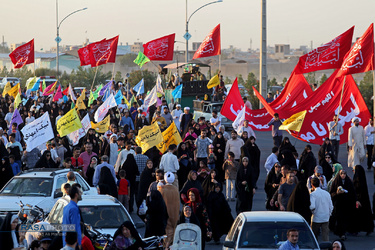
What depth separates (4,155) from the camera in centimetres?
1816

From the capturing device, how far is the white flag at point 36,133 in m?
18.5

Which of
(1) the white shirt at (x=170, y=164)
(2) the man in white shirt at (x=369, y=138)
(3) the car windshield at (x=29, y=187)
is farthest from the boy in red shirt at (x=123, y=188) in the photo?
(2) the man in white shirt at (x=369, y=138)

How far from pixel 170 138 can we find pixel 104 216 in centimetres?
777

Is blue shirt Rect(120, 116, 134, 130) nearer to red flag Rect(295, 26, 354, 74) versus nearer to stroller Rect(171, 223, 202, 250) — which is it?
red flag Rect(295, 26, 354, 74)

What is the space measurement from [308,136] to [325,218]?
7413mm

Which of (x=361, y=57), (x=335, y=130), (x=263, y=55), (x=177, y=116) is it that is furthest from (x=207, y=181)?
(x=263, y=55)

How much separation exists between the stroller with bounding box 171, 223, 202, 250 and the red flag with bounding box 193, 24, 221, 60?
25587mm

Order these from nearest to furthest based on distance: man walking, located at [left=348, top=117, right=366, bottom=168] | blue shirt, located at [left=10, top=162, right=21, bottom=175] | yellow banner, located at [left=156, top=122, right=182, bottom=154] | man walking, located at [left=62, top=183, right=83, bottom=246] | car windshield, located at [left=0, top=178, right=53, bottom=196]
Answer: man walking, located at [left=62, top=183, right=83, bottom=246], car windshield, located at [left=0, top=178, right=53, bottom=196], blue shirt, located at [left=10, top=162, right=21, bottom=175], yellow banner, located at [left=156, top=122, right=182, bottom=154], man walking, located at [left=348, top=117, right=366, bottom=168]

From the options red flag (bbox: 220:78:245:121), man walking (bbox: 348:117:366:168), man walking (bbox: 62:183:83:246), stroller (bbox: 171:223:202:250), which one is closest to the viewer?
man walking (bbox: 62:183:83:246)

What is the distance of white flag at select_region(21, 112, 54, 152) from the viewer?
1853 centimetres

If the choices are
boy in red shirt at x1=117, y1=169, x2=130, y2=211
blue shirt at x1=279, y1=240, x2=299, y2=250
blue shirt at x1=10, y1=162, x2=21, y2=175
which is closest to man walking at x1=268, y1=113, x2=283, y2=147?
boy in red shirt at x1=117, y1=169, x2=130, y2=211

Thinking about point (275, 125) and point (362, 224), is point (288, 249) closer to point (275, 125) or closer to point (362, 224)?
point (362, 224)

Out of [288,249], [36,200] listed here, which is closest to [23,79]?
[36,200]

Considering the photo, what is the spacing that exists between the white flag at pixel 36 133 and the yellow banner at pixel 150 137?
2279mm
